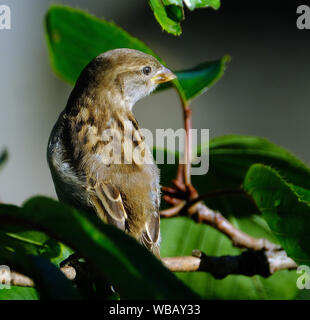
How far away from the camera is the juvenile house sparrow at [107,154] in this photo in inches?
68.2

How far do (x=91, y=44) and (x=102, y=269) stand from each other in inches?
55.1

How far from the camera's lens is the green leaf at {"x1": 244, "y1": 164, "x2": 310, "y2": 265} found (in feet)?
4.36

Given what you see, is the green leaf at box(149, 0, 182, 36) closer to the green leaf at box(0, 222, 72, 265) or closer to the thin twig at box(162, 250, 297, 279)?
the green leaf at box(0, 222, 72, 265)

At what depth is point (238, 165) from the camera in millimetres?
1904

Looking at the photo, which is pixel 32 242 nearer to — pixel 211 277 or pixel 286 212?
pixel 286 212

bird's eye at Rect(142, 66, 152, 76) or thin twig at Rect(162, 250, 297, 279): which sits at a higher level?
bird's eye at Rect(142, 66, 152, 76)

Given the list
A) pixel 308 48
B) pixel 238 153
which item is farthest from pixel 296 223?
pixel 308 48

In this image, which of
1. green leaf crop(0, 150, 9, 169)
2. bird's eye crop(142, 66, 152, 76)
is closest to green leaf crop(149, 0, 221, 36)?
bird's eye crop(142, 66, 152, 76)

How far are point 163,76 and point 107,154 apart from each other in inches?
19.0

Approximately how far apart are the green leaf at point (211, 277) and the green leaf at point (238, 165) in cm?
13

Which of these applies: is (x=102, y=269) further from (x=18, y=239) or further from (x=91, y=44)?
(x=91, y=44)

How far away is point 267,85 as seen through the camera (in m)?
5.99

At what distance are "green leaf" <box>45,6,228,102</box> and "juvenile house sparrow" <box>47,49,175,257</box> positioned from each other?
67 millimetres

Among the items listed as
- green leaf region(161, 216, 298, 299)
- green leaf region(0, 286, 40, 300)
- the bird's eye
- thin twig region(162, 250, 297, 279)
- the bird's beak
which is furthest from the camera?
the bird's eye
